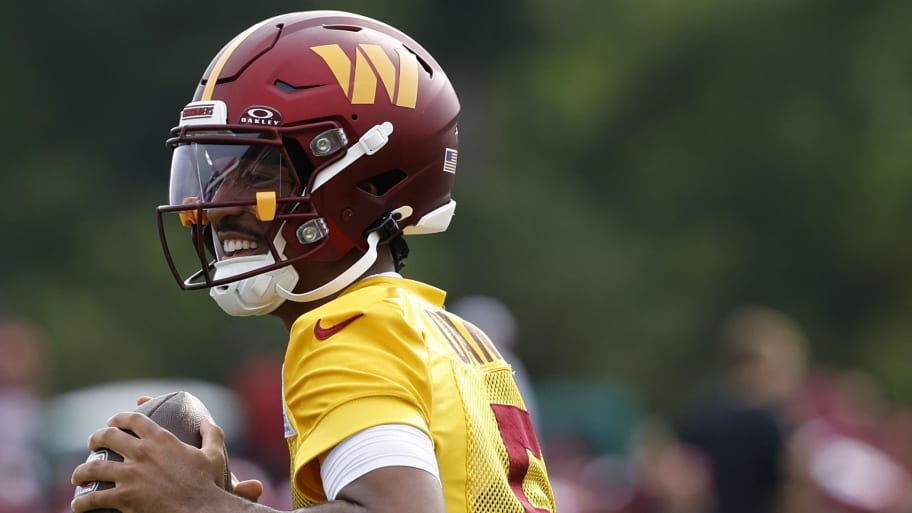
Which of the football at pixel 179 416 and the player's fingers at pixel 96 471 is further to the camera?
the football at pixel 179 416

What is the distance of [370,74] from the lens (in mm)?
3781

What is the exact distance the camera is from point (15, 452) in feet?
32.4

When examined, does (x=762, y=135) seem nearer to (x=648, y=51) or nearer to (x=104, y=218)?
(x=648, y=51)

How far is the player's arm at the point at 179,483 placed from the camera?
3221 mm

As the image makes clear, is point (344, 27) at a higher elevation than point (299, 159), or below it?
higher

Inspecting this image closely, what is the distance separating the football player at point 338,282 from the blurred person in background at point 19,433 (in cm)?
599

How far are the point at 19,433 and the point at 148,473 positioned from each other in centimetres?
712

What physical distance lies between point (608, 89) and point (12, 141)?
9751mm

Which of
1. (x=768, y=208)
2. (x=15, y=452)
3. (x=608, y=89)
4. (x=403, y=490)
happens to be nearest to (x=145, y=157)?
(x=608, y=89)

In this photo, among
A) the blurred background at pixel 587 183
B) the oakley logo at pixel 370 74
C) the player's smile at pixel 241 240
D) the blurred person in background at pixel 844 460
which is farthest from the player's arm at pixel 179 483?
the blurred background at pixel 587 183

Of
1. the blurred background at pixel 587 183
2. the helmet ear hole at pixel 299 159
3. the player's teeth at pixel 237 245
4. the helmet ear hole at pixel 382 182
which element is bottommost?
the blurred background at pixel 587 183

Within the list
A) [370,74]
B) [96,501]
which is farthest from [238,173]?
[96,501]

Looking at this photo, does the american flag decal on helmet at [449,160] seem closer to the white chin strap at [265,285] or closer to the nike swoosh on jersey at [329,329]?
the white chin strap at [265,285]

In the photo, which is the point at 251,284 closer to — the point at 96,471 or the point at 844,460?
the point at 96,471
